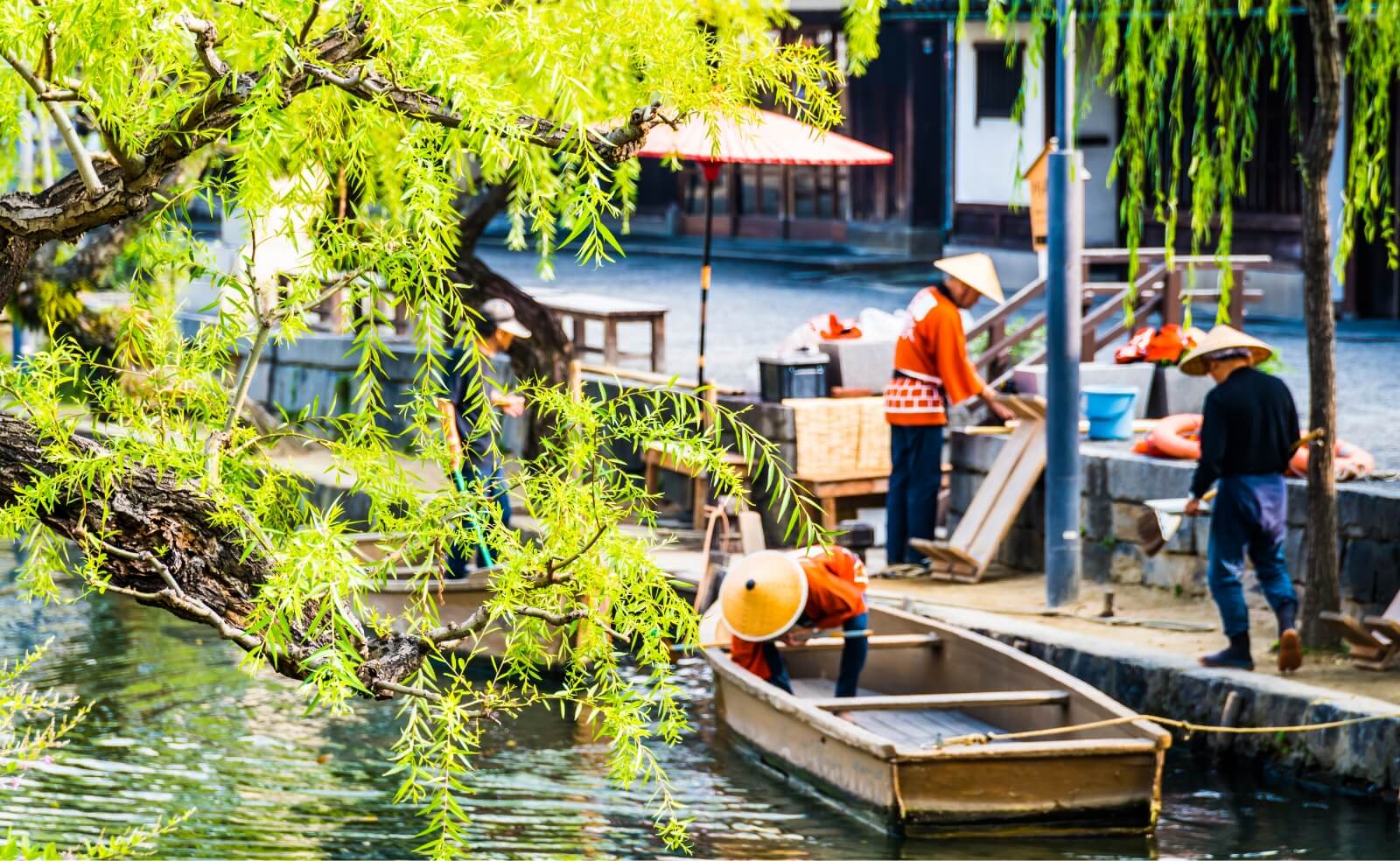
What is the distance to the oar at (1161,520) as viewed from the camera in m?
10.6

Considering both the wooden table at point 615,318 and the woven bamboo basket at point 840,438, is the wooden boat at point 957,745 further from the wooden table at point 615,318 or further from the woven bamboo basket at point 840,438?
the wooden table at point 615,318

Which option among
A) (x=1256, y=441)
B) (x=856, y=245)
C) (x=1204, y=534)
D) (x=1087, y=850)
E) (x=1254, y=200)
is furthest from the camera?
(x=856, y=245)

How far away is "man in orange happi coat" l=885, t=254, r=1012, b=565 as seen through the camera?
12.6m

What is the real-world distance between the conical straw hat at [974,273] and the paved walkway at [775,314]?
280cm

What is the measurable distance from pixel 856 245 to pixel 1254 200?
7.46 meters

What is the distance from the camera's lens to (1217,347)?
989 cm

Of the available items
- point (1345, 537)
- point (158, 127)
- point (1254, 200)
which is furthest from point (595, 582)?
point (1254, 200)

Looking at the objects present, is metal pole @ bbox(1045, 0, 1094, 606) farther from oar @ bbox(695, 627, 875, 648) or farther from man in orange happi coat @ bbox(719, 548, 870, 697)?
man in orange happi coat @ bbox(719, 548, 870, 697)

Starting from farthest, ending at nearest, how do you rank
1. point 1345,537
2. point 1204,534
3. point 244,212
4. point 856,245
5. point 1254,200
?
point 856,245 < point 1254,200 < point 1204,534 < point 1345,537 < point 244,212

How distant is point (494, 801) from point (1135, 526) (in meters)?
4.47

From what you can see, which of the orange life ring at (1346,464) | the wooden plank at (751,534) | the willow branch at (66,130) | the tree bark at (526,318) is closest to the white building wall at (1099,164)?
the tree bark at (526,318)

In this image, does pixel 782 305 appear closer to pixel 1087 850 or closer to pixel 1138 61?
pixel 1138 61

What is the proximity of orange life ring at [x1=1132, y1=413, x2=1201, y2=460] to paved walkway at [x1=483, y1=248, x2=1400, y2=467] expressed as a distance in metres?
1.73

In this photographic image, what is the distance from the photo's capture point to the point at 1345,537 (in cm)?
1077
